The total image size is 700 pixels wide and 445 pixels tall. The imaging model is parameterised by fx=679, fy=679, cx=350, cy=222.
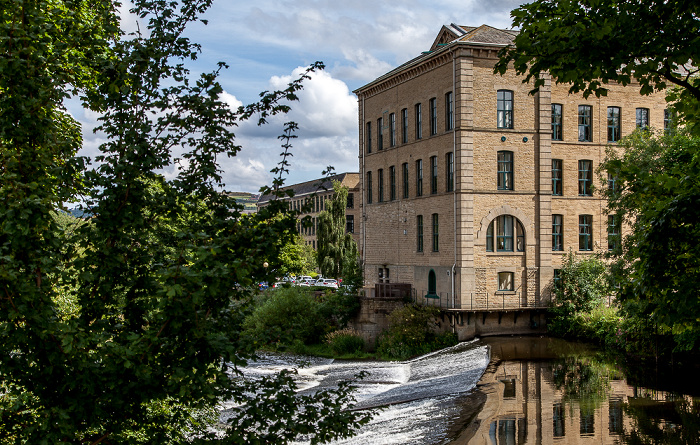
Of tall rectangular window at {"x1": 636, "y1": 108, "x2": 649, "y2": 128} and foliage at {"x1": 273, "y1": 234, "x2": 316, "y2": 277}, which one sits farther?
tall rectangular window at {"x1": 636, "y1": 108, "x2": 649, "y2": 128}

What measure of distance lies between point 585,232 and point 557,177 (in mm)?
3379

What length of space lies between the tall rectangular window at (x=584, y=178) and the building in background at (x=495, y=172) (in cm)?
7

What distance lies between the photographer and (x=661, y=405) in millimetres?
18109

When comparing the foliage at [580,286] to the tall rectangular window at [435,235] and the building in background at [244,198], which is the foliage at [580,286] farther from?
the building in background at [244,198]

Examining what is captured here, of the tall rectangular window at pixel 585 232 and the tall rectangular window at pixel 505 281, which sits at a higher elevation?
the tall rectangular window at pixel 585 232

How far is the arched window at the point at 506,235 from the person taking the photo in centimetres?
3441

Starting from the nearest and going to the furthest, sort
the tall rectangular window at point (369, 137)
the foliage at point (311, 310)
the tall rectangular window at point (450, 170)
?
the tall rectangular window at point (450, 170), the foliage at point (311, 310), the tall rectangular window at point (369, 137)

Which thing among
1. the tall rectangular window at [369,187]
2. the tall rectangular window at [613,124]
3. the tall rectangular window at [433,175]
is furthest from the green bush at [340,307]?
the tall rectangular window at [613,124]

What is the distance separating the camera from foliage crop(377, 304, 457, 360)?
109 ft

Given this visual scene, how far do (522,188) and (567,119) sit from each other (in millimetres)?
5116

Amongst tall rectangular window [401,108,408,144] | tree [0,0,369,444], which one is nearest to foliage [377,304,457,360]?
tall rectangular window [401,108,408,144]

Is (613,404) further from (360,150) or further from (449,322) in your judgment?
(360,150)

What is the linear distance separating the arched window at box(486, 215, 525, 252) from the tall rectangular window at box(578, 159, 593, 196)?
4889 millimetres

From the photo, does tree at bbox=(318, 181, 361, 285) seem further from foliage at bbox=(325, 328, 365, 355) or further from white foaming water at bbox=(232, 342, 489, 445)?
white foaming water at bbox=(232, 342, 489, 445)
